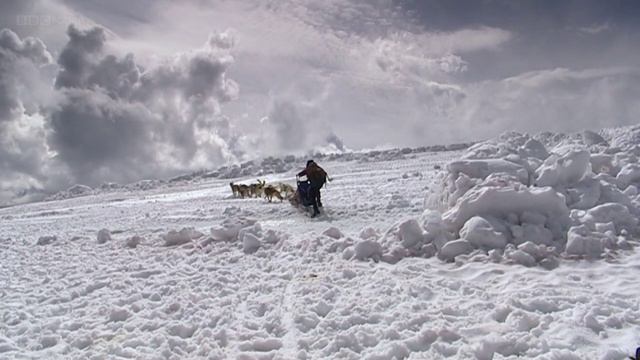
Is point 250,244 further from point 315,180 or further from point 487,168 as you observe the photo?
point 315,180

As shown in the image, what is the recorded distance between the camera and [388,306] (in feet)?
22.8

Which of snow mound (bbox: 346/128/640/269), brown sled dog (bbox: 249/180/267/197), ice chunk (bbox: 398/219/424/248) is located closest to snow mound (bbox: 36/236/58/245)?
snow mound (bbox: 346/128/640/269)

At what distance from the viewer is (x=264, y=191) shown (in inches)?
866

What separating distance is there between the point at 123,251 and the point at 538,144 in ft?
30.8

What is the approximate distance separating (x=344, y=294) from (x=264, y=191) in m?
14.8

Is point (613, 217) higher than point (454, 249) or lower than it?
higher

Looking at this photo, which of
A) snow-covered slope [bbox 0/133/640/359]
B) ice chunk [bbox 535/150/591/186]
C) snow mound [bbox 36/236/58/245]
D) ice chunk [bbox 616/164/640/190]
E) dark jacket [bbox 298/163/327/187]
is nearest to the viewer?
snow-covered slope [bbox 0/133/640/359]

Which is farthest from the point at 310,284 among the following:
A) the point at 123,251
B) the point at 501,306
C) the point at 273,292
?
the point at 123,251

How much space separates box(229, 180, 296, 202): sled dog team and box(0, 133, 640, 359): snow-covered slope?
8.61 meters

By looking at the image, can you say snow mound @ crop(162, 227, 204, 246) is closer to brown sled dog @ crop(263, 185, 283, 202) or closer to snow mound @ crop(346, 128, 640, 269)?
snow mound @ crop(346, 128, 640, 269)

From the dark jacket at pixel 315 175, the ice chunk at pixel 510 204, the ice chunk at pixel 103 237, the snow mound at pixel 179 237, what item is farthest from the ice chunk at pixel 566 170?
the ice chunk at pixel 103 237

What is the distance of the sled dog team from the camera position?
20.7 m

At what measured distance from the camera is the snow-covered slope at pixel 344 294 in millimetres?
6000

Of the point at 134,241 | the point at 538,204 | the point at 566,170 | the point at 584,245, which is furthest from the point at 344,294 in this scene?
the point at 134,241
